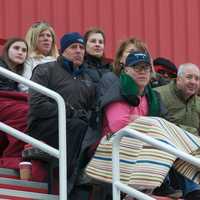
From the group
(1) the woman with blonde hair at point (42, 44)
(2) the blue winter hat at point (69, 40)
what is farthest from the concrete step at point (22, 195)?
(1) the woman with blonde hair at point (42, 44)

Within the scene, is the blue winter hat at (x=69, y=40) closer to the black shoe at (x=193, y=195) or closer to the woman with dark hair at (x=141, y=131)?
the woman with dark hair at (x=141, y=131)

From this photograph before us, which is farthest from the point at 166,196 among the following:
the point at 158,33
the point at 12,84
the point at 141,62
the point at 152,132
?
the point at 158,33

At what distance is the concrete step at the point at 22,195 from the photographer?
24.5 ft

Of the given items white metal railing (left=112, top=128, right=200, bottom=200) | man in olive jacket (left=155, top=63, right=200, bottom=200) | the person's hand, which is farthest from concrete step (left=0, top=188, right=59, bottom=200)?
man in olive jacket (left=155, top=63, right=200, bottom=200)

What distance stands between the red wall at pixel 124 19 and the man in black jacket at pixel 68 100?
3.17m

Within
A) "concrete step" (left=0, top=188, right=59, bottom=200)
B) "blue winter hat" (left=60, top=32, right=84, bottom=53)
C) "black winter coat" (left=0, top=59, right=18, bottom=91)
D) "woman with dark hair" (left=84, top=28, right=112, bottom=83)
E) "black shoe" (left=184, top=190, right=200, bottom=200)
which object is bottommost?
"black shoe" (left=184, top=190, right=200, bottom=200)

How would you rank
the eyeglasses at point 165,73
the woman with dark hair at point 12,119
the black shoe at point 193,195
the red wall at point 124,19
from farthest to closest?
the red wall at point 124,19, the eyeglasses at point 165,73, the woman with dark hair at point 12,119, the black shoe at point 193,195

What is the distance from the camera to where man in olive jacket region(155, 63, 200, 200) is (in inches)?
336

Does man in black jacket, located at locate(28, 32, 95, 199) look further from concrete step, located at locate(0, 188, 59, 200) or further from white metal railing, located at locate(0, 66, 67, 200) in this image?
white metal railing, located at locate(0, 66, 67, 200)

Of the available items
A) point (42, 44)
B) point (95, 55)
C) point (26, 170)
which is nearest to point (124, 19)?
point (42, 44)

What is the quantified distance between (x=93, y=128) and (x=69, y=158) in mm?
356

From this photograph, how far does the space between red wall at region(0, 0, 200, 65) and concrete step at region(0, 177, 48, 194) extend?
4.02 m

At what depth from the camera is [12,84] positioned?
903cm

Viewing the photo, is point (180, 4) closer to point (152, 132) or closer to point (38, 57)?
point (38, 57)
